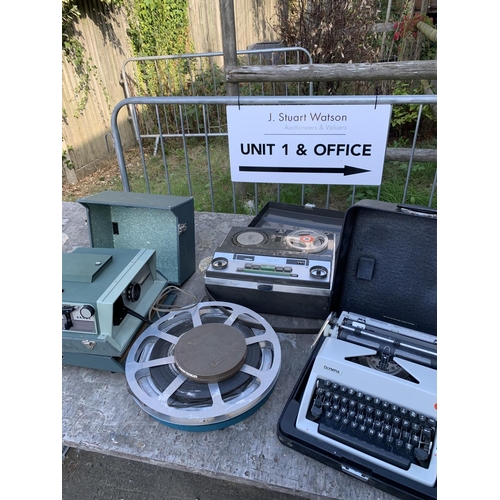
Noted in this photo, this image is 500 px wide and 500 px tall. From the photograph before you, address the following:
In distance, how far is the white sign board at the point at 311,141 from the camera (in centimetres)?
162

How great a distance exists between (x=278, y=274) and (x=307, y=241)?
0.22m

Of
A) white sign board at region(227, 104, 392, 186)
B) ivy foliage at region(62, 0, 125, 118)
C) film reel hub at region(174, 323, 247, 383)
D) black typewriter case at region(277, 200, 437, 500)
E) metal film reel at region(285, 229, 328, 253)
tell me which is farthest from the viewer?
ivy foliage at region(62, 0, 125, 118)

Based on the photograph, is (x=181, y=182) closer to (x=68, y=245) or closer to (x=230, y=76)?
(x=230, y=76)

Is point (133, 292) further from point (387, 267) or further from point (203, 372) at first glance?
point (387, 267)

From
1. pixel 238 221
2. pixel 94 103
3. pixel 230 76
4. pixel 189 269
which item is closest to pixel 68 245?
pixel 189 269

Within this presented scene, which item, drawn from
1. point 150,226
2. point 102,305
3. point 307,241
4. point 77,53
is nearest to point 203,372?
point 102,305

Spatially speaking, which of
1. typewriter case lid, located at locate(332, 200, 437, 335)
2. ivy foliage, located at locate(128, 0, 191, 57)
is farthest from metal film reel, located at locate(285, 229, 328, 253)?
ivy foliage, located at locate(128, 0, 191, 57)

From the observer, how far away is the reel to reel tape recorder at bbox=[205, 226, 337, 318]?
1.24 meters

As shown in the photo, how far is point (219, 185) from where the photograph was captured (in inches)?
161

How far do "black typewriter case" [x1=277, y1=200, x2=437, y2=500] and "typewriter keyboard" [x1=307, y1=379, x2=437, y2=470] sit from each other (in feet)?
0.26

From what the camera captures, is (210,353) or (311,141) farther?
(311,141)

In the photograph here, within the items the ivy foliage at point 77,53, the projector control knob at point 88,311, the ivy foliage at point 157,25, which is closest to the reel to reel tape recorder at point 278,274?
the projector control knob at point 88,311

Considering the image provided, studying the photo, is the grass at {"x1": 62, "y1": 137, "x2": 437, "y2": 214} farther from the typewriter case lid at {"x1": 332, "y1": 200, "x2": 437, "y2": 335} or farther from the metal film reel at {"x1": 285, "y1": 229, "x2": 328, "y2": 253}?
the typewriter case lid at {"x1": 332, "y1": 200, "x2": 437, "y2": 335}

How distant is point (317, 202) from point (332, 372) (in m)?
2.85
